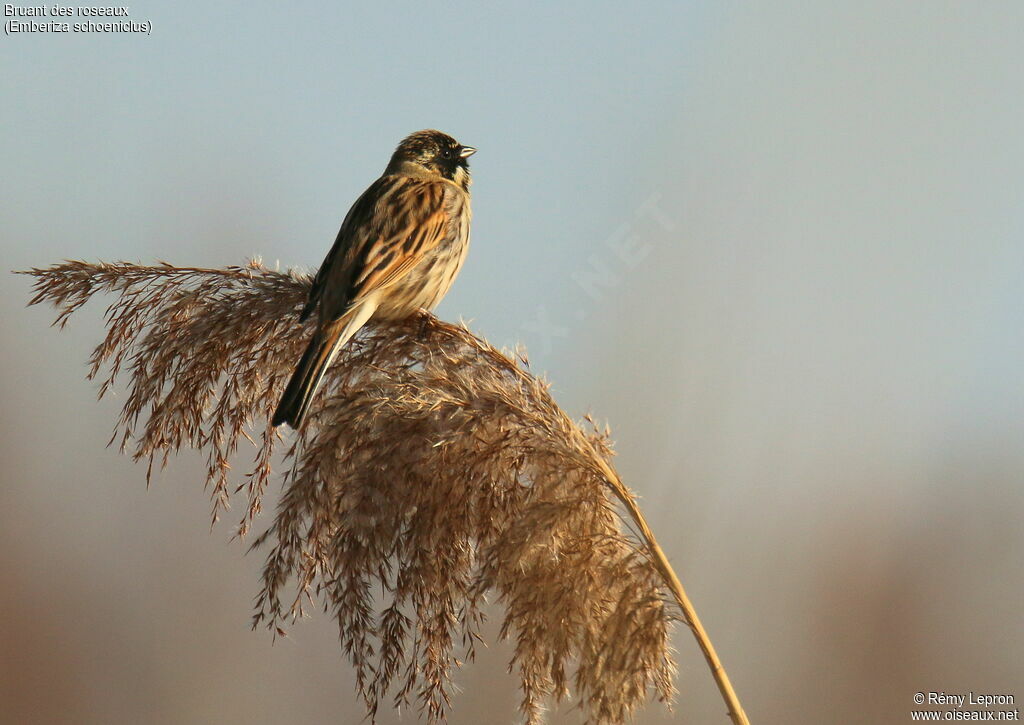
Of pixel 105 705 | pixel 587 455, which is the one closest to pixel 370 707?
pixel 587 455

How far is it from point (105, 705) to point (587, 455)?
3.54 metres

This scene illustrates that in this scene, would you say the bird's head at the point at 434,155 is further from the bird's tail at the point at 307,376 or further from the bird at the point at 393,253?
the bird's tail at the point at 307,376

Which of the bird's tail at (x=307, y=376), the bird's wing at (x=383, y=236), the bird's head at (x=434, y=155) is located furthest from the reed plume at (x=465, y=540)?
the bird's head at (x=434, y=155)

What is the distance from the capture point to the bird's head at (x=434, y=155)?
168 inches

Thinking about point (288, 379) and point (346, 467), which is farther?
point (288, 379)

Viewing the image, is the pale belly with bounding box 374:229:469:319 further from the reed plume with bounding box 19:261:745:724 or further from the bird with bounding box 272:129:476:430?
the reed plume with bounding box 19:261:745:724

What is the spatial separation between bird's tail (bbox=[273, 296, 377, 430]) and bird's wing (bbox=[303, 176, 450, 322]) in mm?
252

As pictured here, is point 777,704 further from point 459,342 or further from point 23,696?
point 23,696

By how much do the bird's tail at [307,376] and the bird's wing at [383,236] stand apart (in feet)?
0.83

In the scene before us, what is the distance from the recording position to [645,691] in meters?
1.99

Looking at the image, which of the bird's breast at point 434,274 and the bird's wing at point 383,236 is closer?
the bird's wing at point 383,236

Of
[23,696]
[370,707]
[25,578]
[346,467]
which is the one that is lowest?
[23,696]

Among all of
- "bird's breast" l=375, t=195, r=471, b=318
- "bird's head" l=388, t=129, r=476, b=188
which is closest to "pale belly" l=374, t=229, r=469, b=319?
"bird's breast" l=375, t=195, r=471, b=318

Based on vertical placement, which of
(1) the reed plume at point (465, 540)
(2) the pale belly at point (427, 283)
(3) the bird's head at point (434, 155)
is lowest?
(1) the reed plume at point (465, 540)
